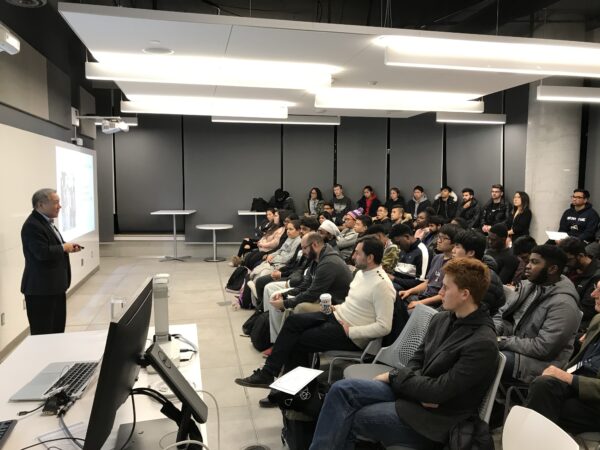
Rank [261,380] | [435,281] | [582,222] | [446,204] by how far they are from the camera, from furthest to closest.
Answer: [446,204], [582,222], [435,281], [261,380]

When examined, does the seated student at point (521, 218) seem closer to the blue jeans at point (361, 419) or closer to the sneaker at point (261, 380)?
the sneaker at point (261, 380)

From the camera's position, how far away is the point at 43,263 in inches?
147

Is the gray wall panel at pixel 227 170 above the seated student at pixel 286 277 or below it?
above

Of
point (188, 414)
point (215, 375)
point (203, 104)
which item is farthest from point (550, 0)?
point (188, 414)

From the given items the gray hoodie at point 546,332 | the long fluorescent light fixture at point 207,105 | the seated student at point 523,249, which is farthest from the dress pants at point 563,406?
the long fluorescent light fixture at point 207,105

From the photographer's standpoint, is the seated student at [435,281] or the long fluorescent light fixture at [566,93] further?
the long fluorescent light fixture at [566,93]

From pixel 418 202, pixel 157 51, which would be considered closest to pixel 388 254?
pixel 157 51

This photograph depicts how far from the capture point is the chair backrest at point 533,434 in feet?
4.69

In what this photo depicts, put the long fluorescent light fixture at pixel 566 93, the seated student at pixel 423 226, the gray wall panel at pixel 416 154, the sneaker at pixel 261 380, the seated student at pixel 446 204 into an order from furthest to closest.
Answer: the gray wall panel at pixel 416 154 → the seated student at pixel 446 204 → the seated student at pixel 423 226 → the long fluorescent light fixture at pixel 566 93 → the sneaker at pixel 261 380

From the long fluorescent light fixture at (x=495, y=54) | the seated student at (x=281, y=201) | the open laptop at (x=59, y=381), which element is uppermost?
the long fluorescent light fixture at (x=495, y=54)

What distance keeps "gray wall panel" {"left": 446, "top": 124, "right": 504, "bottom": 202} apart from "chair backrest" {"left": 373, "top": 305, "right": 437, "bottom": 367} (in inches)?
269

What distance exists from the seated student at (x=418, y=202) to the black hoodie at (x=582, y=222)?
3001 millimetres

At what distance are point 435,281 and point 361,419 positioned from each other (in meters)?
2.16

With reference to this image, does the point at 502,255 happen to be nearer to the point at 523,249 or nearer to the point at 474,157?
the point at 523,249
